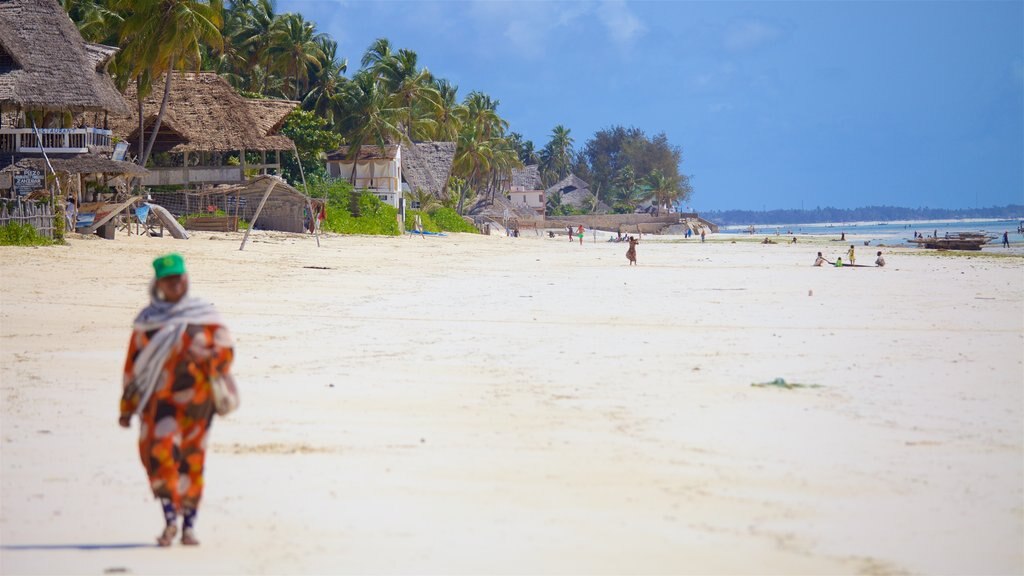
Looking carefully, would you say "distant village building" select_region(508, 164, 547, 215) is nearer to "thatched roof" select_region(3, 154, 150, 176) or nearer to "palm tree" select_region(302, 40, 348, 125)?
"palm tree" select_region(302, 40, 348, 125)

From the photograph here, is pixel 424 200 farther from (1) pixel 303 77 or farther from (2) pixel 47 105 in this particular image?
(2) pixel 47 105

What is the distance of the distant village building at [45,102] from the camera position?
1110 inches

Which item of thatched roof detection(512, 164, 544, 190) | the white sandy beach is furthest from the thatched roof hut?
the white sandy beach

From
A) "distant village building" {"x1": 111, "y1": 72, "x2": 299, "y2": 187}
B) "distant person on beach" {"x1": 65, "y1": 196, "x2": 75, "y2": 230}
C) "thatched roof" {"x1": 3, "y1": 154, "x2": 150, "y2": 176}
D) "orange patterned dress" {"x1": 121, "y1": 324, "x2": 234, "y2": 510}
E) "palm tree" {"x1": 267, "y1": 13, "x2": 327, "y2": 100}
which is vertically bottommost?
"orange patterned dress" {"x1": 121, "y1": 324, "x2": 234, "y2": 510}

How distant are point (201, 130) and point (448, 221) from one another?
2175 cm

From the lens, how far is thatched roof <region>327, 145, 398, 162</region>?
59.6m

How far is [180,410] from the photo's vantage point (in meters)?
4.81

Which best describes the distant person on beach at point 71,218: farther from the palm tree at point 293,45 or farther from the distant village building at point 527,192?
the distant village building at point 527,192

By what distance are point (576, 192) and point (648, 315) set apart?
10030cm

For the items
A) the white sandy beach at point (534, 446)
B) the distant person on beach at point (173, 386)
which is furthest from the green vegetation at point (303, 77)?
the distant person on beach at point (173, 386)

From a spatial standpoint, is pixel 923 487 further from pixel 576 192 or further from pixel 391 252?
pixel 576 192

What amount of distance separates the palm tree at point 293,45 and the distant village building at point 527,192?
46.4m

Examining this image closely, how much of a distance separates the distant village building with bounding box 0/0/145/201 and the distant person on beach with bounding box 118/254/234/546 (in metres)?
24.8

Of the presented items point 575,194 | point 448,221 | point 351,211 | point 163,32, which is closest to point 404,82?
point 448,221
